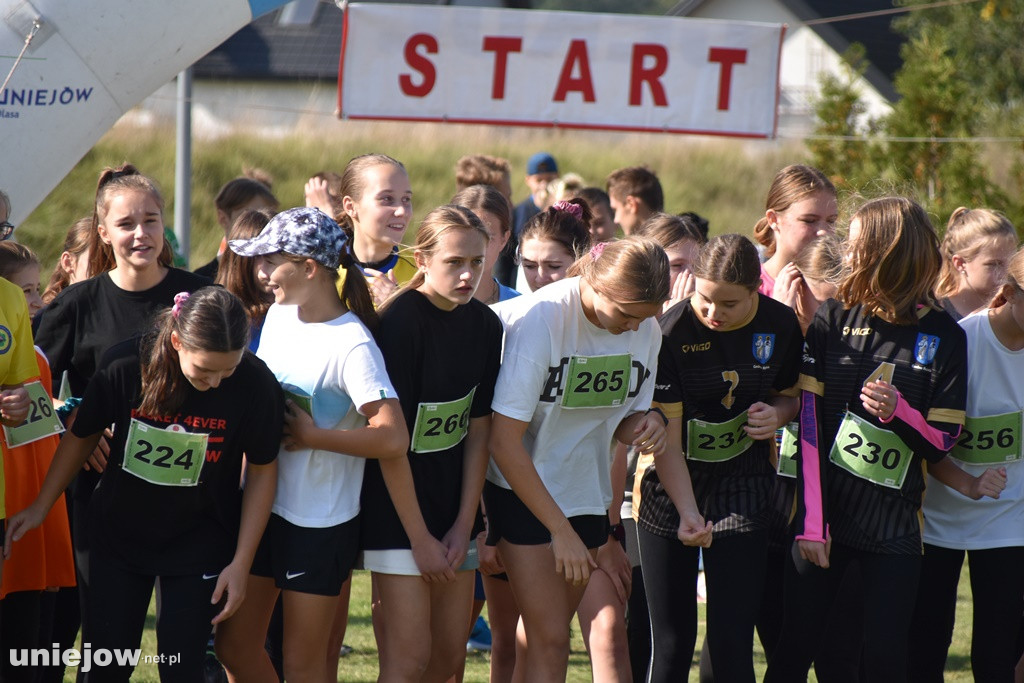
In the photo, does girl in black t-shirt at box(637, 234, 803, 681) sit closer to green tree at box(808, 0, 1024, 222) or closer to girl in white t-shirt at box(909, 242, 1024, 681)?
girl in white t-shirt at box(909, 242, 1024, 681)

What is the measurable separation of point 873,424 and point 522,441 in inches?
46.4

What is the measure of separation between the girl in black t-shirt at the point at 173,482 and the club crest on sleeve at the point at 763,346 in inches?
61.2

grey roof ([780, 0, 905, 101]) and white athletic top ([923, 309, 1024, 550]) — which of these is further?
grey roof ([780, 0, 905, 101])

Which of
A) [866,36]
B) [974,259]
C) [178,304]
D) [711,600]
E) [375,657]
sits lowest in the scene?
[375,657]

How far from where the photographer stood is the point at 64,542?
12.7 feet

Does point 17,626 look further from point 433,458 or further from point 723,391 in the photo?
point 723,391

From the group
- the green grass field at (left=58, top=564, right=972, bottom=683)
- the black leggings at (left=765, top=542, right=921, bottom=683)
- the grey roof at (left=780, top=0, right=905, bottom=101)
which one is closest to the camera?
the black leggings at (left=765, top=542, right=921, bottom=683)

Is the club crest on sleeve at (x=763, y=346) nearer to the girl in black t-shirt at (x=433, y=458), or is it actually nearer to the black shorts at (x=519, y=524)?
the black shorts at (x=519, y=524)

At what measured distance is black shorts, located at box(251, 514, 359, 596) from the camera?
3285 mm

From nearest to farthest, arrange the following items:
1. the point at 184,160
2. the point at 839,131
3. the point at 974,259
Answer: the point at 974,259 → the point at 184,160 → the point at 839,131

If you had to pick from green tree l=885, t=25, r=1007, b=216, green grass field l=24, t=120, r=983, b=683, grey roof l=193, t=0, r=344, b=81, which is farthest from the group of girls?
grey roof l=193, t=0, r=344, b=81

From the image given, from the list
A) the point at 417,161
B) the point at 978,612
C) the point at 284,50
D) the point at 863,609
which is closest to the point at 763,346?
the point at 863,609

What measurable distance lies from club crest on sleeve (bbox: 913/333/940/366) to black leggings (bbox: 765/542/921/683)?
641 mm

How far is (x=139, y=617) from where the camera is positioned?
3.29 meters
